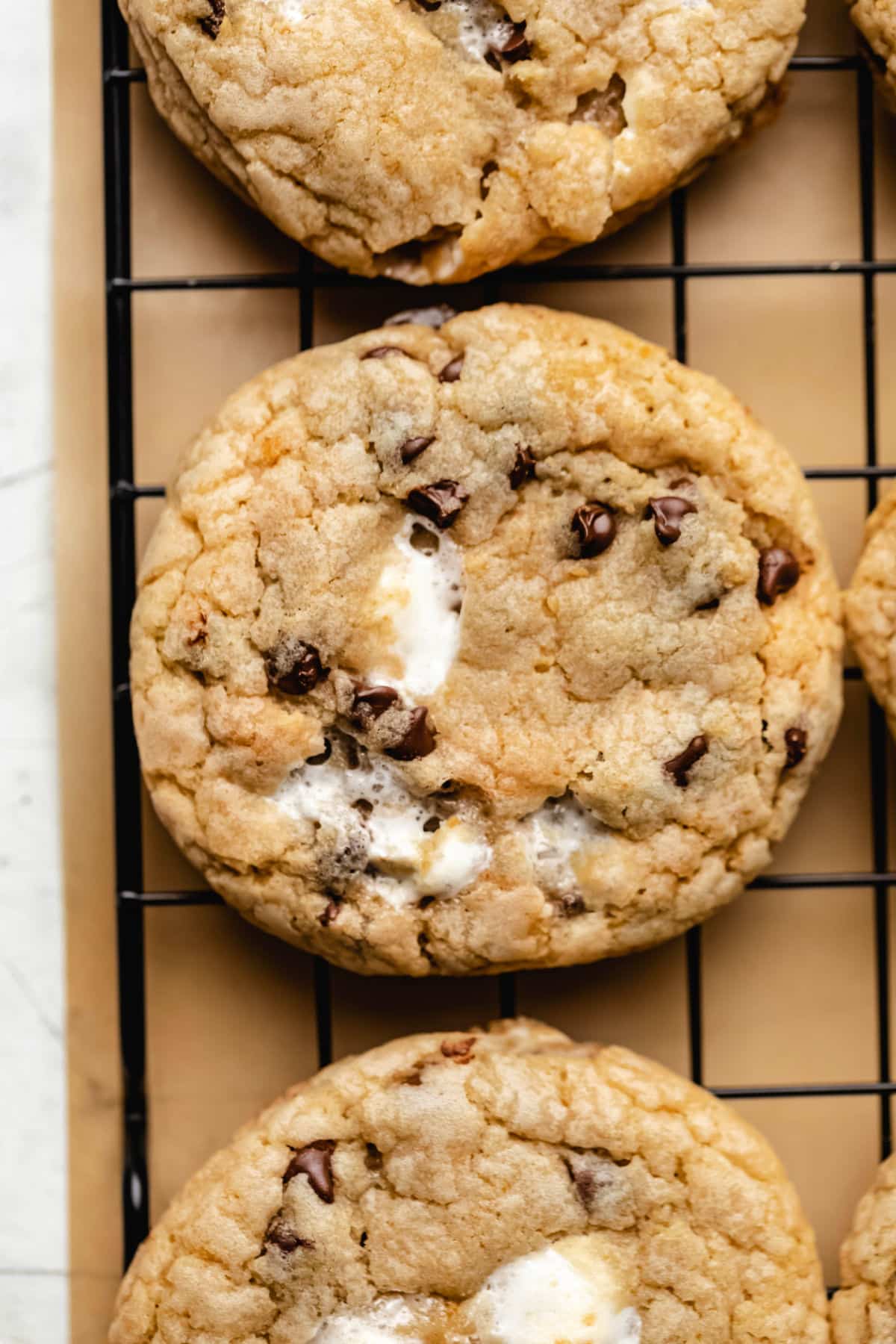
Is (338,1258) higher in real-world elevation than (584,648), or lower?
lower

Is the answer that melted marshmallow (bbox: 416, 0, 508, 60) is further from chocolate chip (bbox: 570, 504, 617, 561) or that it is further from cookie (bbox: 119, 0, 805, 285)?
chocolate chip (bbox: 570, 504, 617, 561)

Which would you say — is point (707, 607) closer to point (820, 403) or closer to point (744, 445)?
point (744, 445)

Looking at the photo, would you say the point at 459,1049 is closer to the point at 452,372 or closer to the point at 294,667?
the point at 294,667

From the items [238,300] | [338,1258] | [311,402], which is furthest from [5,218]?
[338,1258]

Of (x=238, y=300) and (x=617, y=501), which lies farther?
(x=238, y=300)

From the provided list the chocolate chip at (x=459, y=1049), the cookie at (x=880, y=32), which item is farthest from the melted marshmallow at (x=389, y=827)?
the cookie at (x=880, y=32)

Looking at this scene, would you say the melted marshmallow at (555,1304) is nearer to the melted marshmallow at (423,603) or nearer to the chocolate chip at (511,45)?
the melted marshmallow at (423,603)

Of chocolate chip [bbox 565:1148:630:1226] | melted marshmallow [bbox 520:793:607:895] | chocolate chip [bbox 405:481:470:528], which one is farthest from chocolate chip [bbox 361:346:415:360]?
chocolate chip [bbox 565:1148:630:1226]
